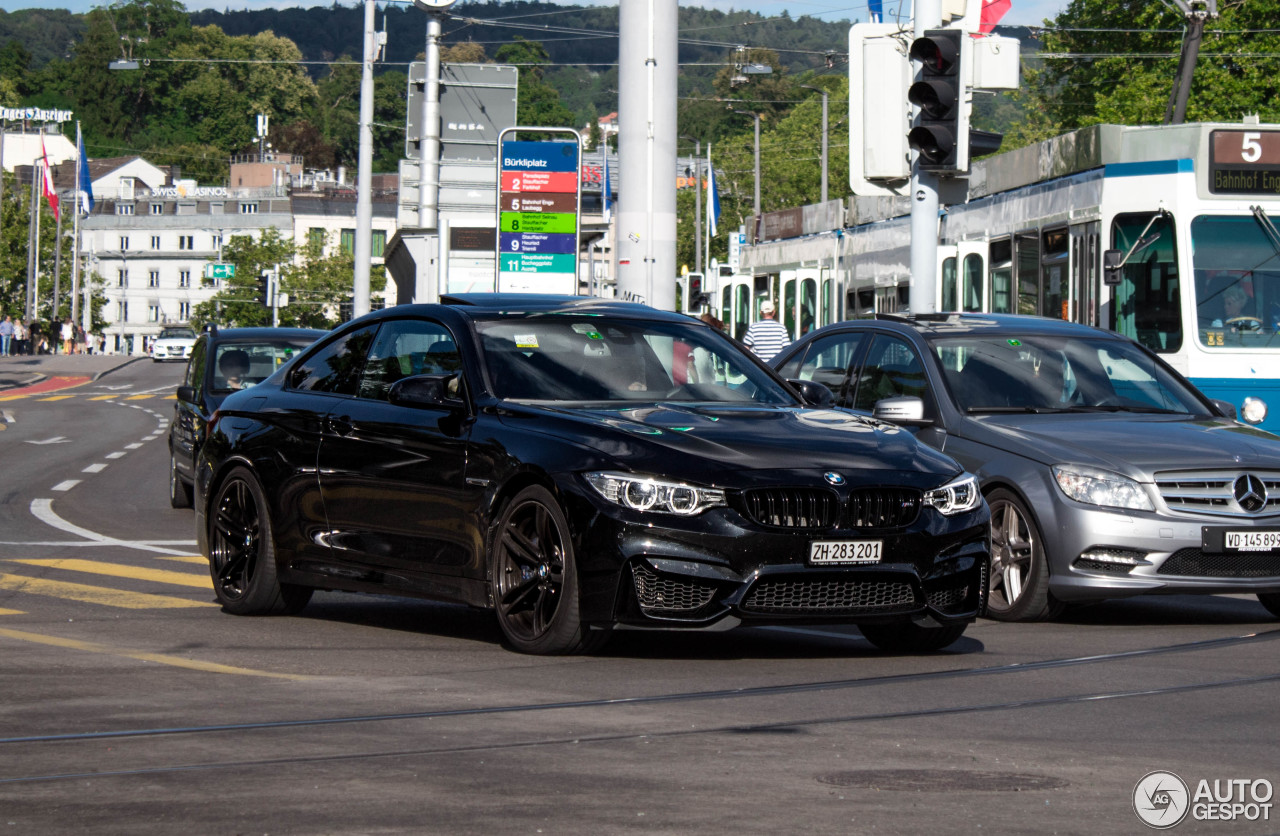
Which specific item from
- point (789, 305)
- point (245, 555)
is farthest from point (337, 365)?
point (789, 305)

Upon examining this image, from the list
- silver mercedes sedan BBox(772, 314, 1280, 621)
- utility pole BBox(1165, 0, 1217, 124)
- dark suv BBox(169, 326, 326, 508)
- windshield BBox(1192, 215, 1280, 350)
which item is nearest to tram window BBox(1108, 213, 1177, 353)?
windshield BBox(1192, 215, 1280, 350)

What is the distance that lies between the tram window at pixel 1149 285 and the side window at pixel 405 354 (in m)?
9.28

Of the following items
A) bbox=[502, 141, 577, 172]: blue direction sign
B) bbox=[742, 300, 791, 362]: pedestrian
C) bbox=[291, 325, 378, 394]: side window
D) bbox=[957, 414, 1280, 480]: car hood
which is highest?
bbox=[502, 141, 577, 172]: blue direction sign

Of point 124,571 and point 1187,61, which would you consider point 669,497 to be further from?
point 1187,61

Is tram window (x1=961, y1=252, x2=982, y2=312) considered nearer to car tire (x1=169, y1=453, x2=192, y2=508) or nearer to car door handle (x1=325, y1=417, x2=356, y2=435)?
car tire (x1=169, y1=453, x2=192, y2=508)

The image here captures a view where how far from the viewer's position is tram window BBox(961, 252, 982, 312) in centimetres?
2238

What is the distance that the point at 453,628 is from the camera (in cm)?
946

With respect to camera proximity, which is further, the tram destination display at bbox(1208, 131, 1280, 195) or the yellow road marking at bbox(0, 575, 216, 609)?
the tram destination display at bbox(1208, 131, 1280, 195)

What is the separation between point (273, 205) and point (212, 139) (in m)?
30.4

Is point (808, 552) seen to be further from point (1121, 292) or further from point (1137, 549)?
point (1121, 292)

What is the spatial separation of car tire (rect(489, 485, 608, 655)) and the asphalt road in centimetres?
11

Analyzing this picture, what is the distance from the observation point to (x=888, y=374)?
11.6 metres

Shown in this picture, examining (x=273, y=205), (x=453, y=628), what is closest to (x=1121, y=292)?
(x=453, y=628)

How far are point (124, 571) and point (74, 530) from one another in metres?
3.45
